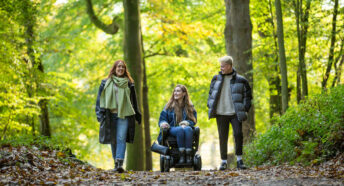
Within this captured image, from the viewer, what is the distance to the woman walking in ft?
25.1

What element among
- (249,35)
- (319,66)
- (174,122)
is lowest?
(174,122)

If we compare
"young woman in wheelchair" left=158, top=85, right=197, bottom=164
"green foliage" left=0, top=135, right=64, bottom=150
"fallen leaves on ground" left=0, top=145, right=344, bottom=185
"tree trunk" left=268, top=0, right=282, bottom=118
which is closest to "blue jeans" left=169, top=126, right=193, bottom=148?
"young woman in wheelchair" left=158, top=85, right=197, bottom=164

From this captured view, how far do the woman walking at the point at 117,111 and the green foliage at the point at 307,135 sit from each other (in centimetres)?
266

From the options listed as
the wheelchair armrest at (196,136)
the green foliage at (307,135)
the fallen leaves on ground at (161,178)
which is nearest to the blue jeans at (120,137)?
the fallen leaves on ground at (161,178)

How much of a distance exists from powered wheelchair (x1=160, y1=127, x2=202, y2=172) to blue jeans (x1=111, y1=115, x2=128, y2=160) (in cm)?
79

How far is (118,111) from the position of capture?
25.0 feet

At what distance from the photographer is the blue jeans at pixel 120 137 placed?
25.0ft

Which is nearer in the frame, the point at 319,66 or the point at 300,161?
the point at 300,161

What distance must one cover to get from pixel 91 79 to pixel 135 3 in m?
8.69

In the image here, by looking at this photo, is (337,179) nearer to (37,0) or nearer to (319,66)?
(319,66)

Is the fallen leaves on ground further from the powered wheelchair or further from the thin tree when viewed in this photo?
the thin tree

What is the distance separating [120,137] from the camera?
766 centimetres

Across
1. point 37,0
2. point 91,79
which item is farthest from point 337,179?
point 91,79

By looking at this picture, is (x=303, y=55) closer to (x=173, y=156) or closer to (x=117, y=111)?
(x=173, y=156)
